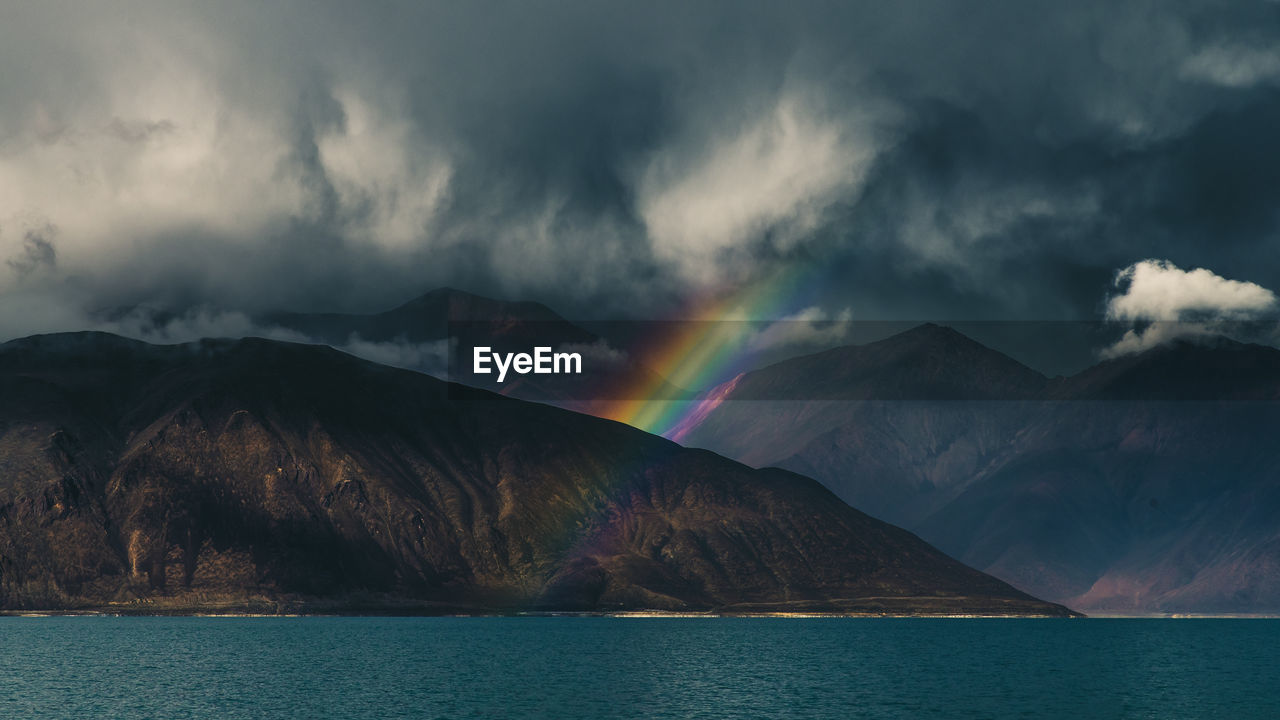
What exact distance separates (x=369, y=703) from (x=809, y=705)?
166ft

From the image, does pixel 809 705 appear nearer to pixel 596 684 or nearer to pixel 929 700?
pixel 929 700

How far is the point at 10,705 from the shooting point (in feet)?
450

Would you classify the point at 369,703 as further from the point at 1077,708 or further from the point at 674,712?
the point at 1077,708

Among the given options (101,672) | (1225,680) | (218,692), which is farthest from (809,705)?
(101,672)

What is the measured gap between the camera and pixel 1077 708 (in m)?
147

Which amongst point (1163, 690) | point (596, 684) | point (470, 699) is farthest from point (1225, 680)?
point (470, 699)

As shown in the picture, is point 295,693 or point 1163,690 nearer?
point 295,693

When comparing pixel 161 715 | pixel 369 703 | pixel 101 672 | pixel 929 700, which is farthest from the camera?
pixel 101 672

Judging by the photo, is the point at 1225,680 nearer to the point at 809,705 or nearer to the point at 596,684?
the point at 809,705

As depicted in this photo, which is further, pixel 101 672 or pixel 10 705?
pixel 101 672

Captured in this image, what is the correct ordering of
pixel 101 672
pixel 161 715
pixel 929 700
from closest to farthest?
pixel 161 715
pixel 929 700
pixel 101 672

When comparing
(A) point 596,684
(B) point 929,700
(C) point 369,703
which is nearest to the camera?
(C) point 369,703

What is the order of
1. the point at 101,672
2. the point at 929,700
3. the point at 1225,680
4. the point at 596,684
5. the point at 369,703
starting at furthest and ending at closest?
the point at 1225,680 → the point at 101,672 → the point at 596,684 → the point at 929,700 → the point at 369,703

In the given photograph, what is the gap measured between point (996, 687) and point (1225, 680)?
157ft
